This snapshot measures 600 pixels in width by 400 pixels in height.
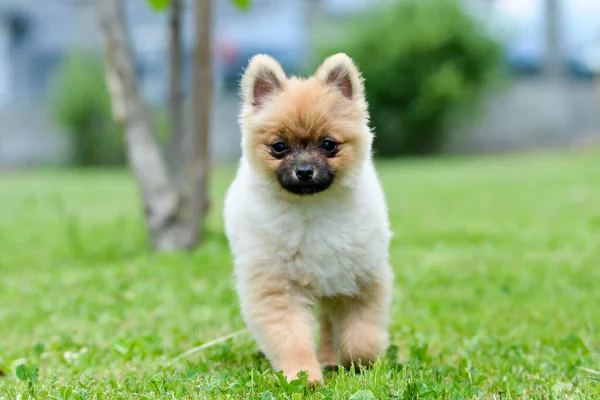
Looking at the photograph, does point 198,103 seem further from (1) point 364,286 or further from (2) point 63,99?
(2) point 63,99

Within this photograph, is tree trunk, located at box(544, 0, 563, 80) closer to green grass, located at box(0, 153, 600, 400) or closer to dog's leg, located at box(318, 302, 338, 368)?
green grass, located at box(0, 153, 600, 400)

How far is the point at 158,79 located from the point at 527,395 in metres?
20.9

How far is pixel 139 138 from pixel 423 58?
46.0ft

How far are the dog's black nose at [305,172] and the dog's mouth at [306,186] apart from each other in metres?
0.02

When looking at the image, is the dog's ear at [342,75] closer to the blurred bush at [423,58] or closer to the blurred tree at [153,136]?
the blurred tree at [153,136]

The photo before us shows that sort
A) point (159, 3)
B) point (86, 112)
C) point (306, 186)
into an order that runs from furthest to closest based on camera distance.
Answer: point (86, 112), point (159, 3), point (306, 186)

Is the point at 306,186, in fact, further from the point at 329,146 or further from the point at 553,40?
the point at 553,40

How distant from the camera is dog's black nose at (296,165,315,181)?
3131 millimetres

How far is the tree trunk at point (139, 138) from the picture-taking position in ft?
22.0

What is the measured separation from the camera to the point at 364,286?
3412 millimetres

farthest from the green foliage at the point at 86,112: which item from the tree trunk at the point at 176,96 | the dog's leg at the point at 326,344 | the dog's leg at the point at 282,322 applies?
the dog's leg at the point at 282,322

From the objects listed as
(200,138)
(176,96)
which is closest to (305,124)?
(200,138)

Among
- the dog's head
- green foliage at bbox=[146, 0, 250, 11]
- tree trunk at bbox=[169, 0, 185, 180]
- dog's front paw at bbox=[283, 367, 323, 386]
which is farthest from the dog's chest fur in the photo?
tree trunk at bbox=[169, 0, 185, 180]

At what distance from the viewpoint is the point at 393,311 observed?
16.0 ft
